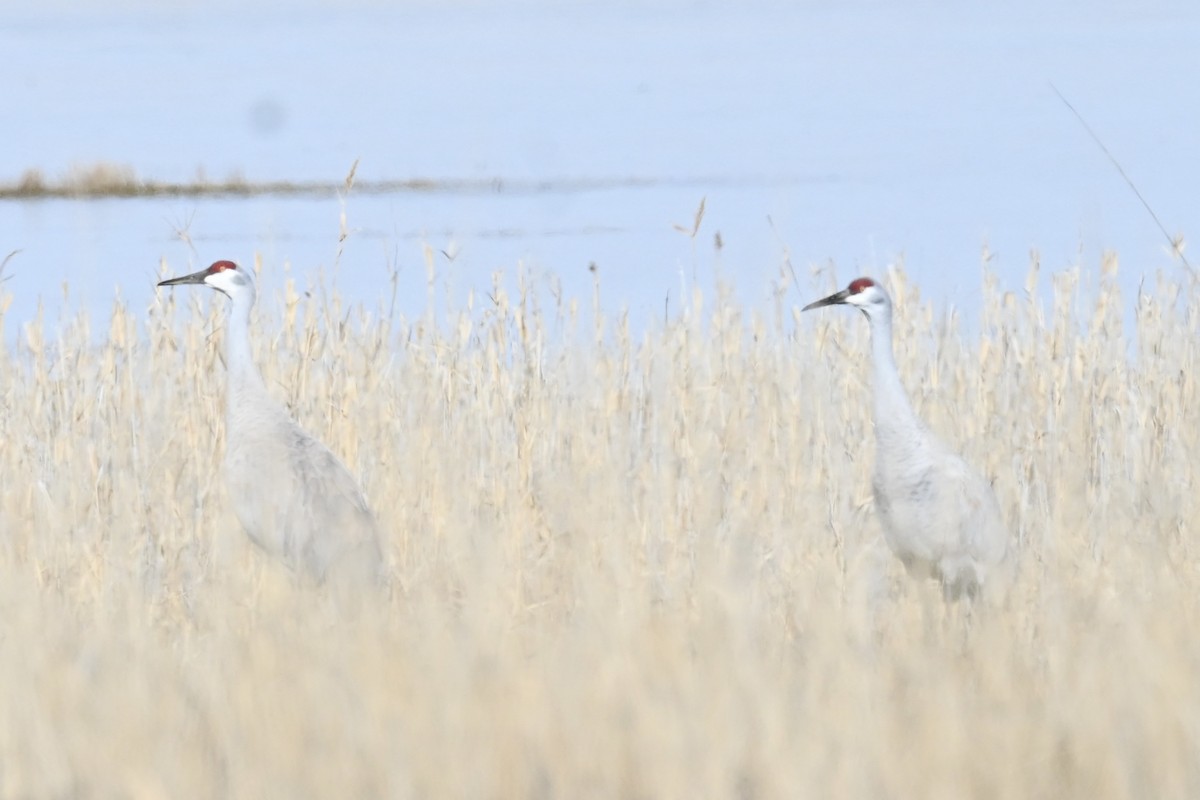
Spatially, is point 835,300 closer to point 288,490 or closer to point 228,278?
point 288,490

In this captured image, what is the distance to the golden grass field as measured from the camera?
8.70 feet

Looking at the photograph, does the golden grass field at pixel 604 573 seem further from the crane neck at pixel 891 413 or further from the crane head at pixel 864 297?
the crane head at pixel 864 297

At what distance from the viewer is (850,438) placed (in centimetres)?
618

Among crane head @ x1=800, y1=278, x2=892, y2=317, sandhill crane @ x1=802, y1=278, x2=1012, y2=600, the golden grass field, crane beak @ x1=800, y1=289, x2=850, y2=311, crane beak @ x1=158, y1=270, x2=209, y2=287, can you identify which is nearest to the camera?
the golden grass field

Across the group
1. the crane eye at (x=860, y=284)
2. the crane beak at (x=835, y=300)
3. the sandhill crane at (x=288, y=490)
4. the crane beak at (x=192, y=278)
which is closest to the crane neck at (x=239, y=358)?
the sandhill crane at (x=288, y=490)

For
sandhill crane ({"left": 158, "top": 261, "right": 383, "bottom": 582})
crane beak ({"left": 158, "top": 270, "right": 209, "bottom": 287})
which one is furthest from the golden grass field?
crane beak ({"left": 158, "top": 270, "right": 209, "bottom": 287})

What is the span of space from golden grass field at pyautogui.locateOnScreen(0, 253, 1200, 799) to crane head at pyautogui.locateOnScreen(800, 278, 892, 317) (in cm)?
63

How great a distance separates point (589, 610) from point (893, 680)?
0.59m

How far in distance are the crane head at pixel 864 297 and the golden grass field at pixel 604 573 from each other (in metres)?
0.63

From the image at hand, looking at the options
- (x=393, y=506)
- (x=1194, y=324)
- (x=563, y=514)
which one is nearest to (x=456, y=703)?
(x=563, y=514)

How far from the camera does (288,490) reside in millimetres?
4910

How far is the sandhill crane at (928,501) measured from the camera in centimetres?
476

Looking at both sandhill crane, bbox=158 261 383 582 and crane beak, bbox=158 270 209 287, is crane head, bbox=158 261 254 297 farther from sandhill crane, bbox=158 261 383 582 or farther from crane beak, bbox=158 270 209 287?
sandhill crane, bbox=158 261 383 582

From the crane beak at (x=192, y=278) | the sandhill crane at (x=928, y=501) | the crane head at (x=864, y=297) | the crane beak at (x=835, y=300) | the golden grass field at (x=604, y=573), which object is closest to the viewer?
the golden grass field at (x=604, y=573)
